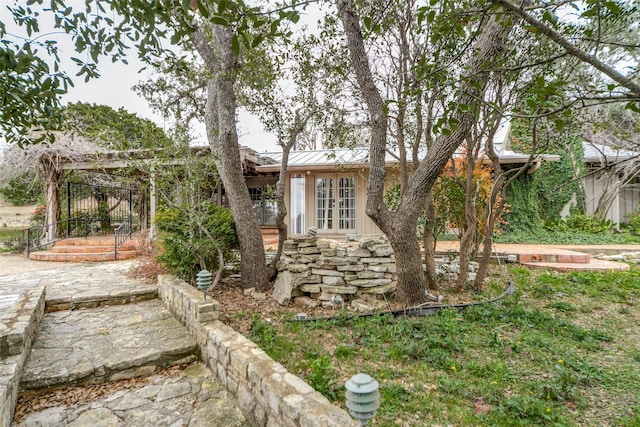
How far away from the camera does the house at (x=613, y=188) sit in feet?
34.2

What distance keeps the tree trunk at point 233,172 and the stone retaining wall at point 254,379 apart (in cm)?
144

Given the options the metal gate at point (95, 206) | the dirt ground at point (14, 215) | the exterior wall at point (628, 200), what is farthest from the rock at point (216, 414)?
the dirt ground at point (14, 215)

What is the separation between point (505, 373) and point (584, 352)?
3.79ft

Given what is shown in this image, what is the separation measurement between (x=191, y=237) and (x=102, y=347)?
6.18ft

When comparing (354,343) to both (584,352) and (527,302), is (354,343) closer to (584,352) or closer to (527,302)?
(584,352)

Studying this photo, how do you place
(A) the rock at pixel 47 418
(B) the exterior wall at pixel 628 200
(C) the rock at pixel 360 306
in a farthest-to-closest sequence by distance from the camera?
(B) the exterior wall at pixel 628 200 < (C) the rock at pixel 360 306 < (A) the rock at pixel 47 418

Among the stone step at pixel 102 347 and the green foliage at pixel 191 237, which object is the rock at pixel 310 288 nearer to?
the green foliage at pixel 191 237

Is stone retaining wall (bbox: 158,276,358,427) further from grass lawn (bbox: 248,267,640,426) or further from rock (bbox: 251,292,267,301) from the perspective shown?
rock (bbox: 251,292,267,301)

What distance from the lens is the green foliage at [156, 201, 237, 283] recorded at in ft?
15.8

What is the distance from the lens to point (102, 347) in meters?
3.20

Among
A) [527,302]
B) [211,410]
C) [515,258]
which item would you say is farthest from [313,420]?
[515,258]

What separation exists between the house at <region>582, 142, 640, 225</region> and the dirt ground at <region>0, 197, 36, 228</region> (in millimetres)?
23615

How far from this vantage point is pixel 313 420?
165 cm

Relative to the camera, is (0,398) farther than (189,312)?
No
